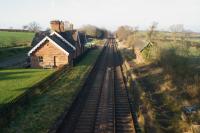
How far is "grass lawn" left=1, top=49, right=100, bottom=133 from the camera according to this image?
733 inches

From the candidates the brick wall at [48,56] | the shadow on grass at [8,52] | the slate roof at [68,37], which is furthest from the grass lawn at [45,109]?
the shadow on grass at [8,52]

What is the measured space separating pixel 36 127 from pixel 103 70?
82.9 ft

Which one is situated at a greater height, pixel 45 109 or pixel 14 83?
pixel 14 83

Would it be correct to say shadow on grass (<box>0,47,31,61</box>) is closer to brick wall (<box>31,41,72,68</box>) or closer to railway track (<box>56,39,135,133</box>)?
brick wall (<box>31,41,72,68</box>)

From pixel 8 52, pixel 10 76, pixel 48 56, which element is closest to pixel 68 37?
pixel 48 56

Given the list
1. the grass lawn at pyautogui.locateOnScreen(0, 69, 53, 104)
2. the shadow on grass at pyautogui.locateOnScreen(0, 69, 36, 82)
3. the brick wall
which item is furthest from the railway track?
the brick wall

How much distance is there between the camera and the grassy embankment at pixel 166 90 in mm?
19175

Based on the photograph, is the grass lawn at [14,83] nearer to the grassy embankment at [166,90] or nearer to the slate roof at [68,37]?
the grassy embankment at [166,90]

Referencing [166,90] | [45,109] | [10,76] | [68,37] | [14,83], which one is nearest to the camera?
[45,109]

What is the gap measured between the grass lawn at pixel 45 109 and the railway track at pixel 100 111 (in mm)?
940

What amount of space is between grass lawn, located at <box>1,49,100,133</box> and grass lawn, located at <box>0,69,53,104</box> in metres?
2.12

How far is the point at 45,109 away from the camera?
887 inches

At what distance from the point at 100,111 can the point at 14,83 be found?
1242 cm

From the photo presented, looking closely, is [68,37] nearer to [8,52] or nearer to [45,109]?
[8,52]
